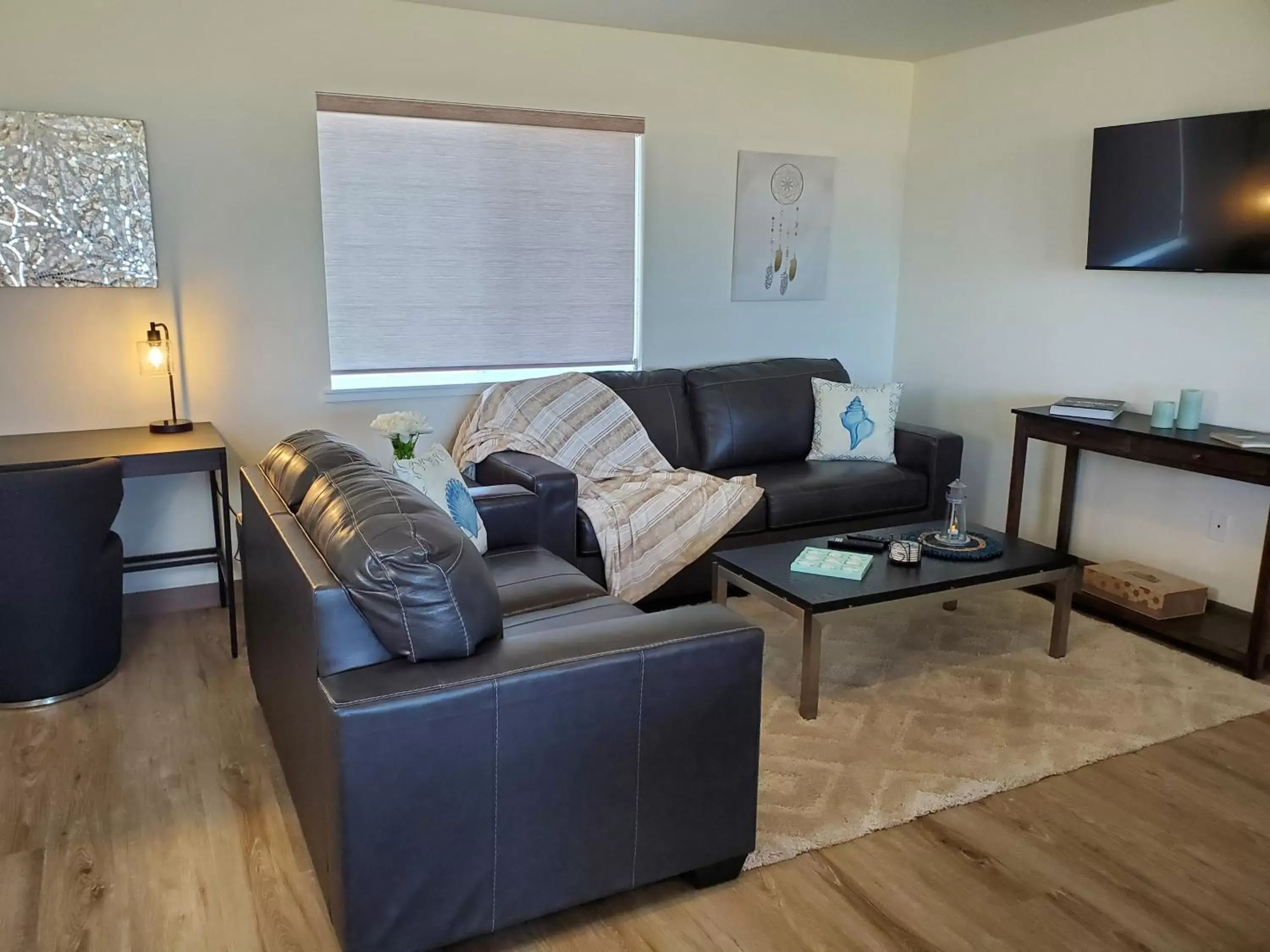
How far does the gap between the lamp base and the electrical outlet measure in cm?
397

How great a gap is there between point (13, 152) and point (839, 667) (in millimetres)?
3341

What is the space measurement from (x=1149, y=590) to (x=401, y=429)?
285 cm

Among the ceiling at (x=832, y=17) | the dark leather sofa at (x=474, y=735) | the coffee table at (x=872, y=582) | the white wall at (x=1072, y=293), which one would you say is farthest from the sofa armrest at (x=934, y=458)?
the dark leather sofa at (x=474, y=735)

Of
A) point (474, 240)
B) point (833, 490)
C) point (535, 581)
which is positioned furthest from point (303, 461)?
point (833, 490)

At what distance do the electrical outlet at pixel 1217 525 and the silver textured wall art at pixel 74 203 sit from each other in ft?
13.7

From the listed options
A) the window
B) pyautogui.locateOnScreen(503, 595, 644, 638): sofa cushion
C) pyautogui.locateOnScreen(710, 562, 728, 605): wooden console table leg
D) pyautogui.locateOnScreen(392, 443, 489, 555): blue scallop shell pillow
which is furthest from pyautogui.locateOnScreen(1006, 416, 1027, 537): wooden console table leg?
pyautogui.locateOnScreen(392, 443, 489, 555): blue scallop shell pillow

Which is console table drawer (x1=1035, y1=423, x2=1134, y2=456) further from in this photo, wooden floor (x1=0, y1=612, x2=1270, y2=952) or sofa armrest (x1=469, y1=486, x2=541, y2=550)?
sofa armrest (x1=469, y1=486, x2=541, y2=550)

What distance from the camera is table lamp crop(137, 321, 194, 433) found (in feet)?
11.7

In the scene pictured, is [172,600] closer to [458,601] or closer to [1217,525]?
[458,601]

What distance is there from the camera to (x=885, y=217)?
5.23 metres

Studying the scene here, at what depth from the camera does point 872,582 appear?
306 cm

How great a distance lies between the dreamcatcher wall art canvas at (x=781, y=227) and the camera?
4820 millimetres

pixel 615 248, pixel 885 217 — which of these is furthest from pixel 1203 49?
pixel 615 248

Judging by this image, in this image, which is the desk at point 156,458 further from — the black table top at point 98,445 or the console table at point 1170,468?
the console table at point 1170,468
